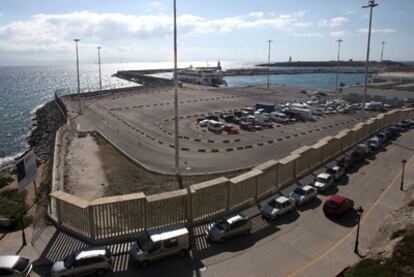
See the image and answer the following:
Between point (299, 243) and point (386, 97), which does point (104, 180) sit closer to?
point (299, 243)

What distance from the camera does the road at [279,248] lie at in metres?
14.7

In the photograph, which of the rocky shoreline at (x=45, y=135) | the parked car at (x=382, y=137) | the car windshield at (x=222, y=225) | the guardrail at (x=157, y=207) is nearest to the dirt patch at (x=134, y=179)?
the guardrail at (x=157, y=207)

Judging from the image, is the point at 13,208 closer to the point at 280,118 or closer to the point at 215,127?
the point at 215,127

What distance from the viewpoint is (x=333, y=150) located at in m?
31.7

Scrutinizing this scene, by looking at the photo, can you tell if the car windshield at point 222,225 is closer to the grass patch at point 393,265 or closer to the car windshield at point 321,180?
the grass patch at point 393,265

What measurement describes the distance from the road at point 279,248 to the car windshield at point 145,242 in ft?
2.98

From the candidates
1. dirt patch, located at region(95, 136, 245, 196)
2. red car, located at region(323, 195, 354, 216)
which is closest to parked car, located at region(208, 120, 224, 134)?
dirt patch, located at region(95, 136, 245, 196)

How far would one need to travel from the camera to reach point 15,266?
1359 centimetres

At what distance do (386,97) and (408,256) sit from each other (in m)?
73.3

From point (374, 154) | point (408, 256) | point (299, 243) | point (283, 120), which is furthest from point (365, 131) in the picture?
point (408, 256)

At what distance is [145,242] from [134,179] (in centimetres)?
1307

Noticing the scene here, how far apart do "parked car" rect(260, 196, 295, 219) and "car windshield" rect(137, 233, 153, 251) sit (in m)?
7.46

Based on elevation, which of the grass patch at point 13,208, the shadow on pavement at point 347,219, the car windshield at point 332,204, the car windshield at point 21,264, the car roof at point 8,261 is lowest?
the grass patch at point 13,208

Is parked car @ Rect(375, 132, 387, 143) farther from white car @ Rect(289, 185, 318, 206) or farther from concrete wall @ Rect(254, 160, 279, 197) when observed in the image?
concrete wall @ Rect(254, 160, 279, 197)
